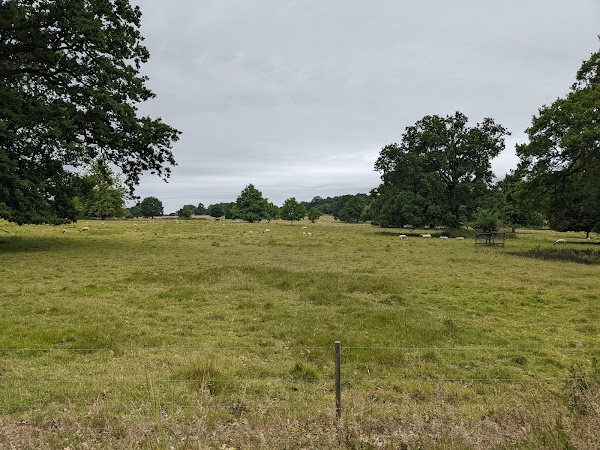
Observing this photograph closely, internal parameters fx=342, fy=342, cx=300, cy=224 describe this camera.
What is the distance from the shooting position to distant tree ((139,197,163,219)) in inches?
6457

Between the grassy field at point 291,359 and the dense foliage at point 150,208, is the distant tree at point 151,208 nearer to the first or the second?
the dense foliage at point 150,208

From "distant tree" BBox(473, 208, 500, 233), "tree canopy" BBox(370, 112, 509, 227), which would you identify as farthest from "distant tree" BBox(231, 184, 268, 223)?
"distant tree" BBox(473, 208, 500, 233)

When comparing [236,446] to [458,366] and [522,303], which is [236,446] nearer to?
[458,366]

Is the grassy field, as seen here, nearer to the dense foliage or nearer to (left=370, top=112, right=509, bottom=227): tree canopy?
(left=370, top=112, right=509, bottom=227): tree canopy

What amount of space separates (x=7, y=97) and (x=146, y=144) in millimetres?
9432

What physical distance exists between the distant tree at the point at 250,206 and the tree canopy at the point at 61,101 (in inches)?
2798

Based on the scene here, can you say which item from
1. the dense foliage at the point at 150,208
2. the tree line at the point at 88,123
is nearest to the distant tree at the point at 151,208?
the dense foliage at the point at 150,208

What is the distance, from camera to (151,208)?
164 metres

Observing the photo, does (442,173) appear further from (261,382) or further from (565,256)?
(261,382)

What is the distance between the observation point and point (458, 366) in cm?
846

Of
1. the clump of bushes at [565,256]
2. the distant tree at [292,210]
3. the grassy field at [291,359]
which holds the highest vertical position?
the distant tree at [292,210]

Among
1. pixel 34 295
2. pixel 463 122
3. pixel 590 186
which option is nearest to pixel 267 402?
pixel 34 295

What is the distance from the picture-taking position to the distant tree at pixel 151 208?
164 metres

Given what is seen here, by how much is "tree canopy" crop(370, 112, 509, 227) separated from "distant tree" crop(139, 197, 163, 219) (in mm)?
134427
